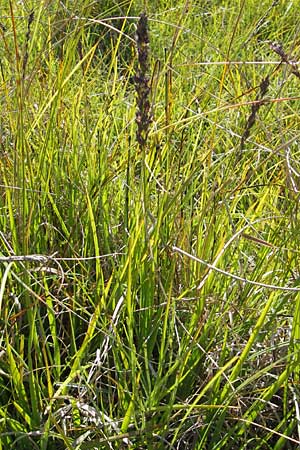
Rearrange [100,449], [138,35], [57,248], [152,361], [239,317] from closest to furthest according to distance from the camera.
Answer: [138,35], [100,449], [152,361], [239,317], [57,248]

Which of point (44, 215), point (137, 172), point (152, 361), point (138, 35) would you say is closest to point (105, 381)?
point (152, 361)

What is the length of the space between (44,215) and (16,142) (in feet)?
0.76

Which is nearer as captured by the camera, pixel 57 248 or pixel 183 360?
pixel 183 360

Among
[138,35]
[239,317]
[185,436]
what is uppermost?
[138,35]

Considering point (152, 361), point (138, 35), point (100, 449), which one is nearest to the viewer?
point (138, 35)

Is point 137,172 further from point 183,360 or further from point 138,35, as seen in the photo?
point 138,35

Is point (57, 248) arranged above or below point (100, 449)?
above

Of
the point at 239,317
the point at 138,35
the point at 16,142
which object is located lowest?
the point at 239,317

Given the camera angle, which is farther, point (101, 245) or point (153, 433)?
point (101, 245)

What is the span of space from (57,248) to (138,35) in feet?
2.29

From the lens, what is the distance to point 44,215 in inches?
61.0

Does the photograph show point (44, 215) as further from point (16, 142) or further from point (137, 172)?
point (137, 172)

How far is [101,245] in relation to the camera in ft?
5.08

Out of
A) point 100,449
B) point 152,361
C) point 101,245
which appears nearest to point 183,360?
point 152,361
